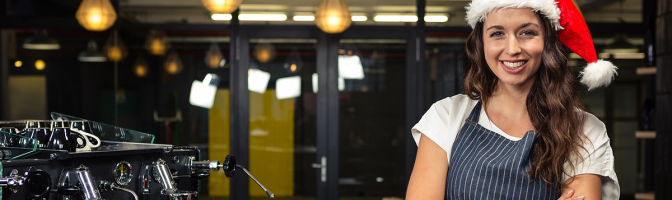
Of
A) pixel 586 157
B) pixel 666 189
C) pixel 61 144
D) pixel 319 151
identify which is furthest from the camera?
pixel 319 151

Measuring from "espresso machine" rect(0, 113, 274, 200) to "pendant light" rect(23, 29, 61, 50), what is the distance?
2.85 m

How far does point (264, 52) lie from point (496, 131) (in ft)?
9.57

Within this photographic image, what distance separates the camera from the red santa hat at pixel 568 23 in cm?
113

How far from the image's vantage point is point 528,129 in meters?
1.21

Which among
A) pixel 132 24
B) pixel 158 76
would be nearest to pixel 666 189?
pixel 158 76

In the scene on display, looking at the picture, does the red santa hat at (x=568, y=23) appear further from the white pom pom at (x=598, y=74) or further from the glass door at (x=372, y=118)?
the glass door at (x=372, y=118)

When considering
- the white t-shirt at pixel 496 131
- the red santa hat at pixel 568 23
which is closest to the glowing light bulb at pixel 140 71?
the white t-shirt at pixel 496 131

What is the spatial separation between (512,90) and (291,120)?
289 cm

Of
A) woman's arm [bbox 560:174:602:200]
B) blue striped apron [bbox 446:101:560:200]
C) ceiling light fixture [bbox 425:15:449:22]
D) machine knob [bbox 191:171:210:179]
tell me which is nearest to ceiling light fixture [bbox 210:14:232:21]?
ceiling light fixture [bbox 425:15:449:22]

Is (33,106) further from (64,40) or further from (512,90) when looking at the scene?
(512,90)

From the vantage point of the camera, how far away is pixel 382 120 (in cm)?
402

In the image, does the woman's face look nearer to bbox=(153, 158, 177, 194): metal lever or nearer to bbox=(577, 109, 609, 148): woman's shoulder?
bbox=(577, 109, 609, 148): woman's shoulder

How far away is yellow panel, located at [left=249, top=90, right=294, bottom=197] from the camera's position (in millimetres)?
4000

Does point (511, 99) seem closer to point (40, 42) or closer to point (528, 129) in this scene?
point (528, 129)
